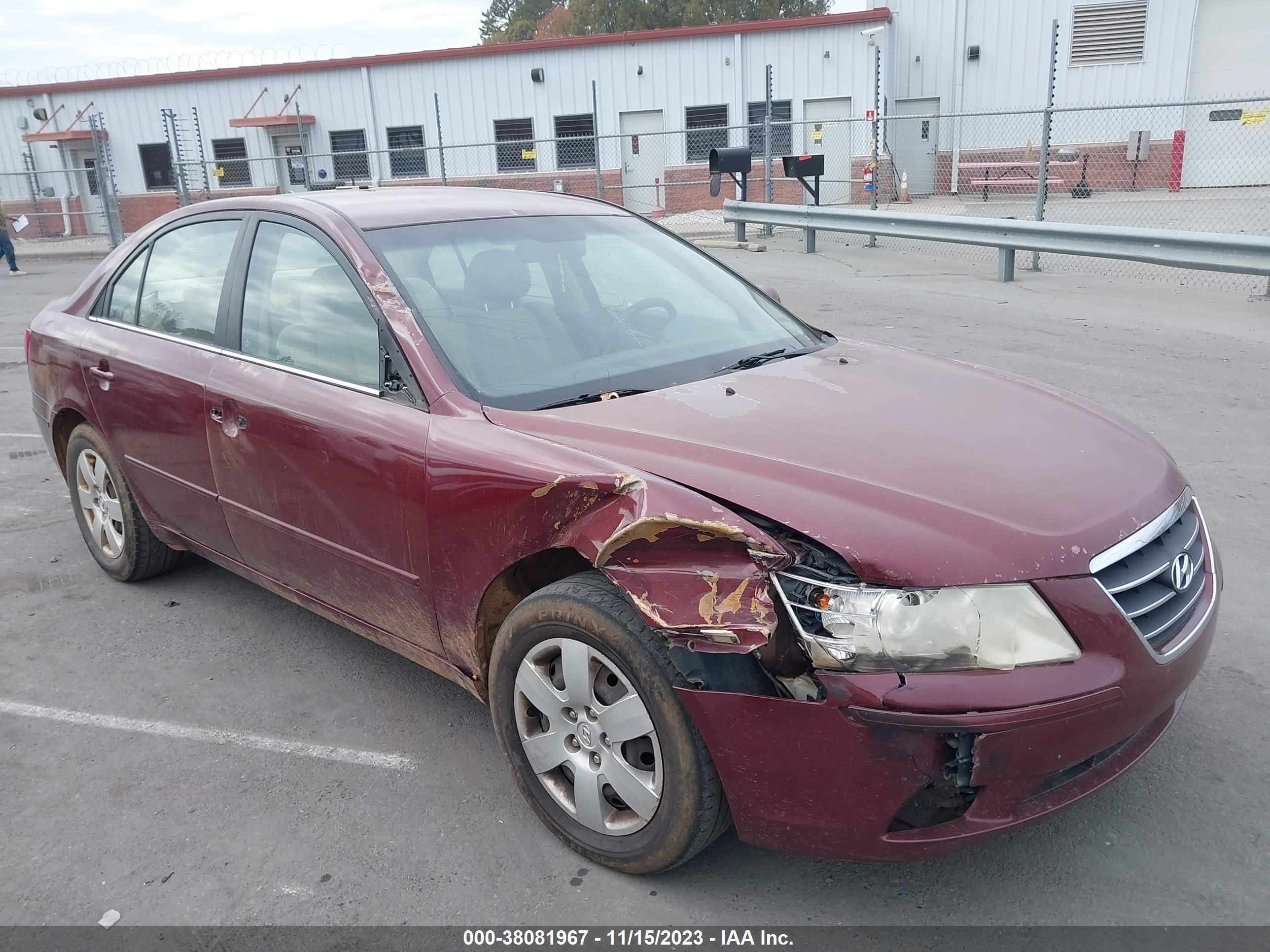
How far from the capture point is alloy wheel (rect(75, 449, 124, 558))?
4516 mm

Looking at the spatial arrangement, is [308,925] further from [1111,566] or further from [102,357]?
[102,357]

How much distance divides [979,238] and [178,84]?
24.7m

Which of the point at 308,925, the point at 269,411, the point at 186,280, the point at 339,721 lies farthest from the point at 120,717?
the point at 186,280

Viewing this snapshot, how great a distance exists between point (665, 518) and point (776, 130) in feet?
82.8

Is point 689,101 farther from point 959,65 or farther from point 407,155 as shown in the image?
point 407,155

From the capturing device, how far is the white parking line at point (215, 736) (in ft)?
10.5

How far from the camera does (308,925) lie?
2486mm

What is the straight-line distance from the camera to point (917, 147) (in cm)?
2636

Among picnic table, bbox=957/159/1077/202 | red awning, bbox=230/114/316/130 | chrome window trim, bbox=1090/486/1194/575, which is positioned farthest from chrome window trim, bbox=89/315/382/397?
red awning, bbox=230/114/316/130

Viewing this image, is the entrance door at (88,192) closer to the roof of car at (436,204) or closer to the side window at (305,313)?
the roof of car at (436,204)

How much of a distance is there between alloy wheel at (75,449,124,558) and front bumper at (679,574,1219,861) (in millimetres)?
3320

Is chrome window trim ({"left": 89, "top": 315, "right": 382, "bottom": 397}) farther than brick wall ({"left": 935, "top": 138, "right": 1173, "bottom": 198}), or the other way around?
brick wall ({"left": 935, "top": 138, "right": 1173, "bottom": 198})

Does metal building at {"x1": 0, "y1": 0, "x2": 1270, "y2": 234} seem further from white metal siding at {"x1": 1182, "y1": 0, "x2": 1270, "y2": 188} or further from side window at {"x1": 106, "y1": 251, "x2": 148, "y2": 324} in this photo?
side window at {"x1": 106, "y1": 251, "x2": 148, "y2": 324}

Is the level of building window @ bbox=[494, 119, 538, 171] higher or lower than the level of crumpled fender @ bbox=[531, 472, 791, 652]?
higher
